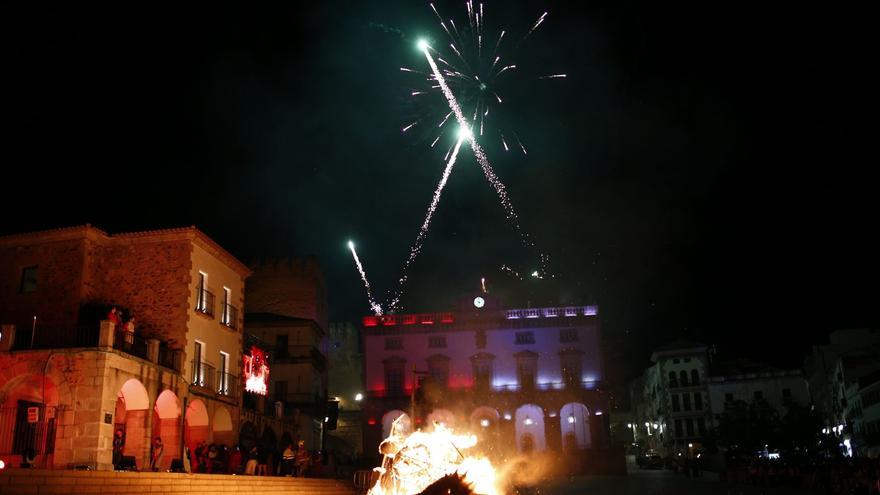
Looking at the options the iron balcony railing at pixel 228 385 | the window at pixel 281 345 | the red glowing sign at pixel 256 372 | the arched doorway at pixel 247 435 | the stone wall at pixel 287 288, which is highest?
the stone wall at pixel 287 288

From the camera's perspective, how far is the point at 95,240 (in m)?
26.0

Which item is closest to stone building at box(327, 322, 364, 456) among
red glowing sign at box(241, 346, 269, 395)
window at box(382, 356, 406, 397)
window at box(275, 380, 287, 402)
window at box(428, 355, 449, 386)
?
window at box(382, 356, 406, 397)

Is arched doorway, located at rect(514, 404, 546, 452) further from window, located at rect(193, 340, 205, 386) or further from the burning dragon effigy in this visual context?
the burning dragon effigy

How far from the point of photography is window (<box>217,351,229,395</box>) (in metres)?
29.1

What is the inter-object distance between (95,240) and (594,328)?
143 ft

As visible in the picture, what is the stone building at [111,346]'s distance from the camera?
20578 mm

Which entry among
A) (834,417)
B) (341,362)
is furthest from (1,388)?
(834,417)

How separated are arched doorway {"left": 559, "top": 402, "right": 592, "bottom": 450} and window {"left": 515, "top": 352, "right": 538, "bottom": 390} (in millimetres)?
3641

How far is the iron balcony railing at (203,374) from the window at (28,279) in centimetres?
608

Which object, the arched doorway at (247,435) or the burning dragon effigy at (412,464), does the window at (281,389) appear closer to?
the arched doorway at (247,435)

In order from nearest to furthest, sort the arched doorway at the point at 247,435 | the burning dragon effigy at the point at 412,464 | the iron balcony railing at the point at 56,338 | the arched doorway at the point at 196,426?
the burning dragon effigy at the point at 412,464
the iron balcony railing at the point at 56,338
the arched doorway at the point at 196,426
the arched doorway at the point at 247,435

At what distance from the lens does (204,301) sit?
92.9 feet

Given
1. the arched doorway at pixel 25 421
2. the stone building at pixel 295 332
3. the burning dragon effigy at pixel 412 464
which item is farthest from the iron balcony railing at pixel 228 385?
the burning dragon effigy at pixel 412 464

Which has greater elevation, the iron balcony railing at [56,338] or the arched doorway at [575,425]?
the iron balcony railing at [56,338]
